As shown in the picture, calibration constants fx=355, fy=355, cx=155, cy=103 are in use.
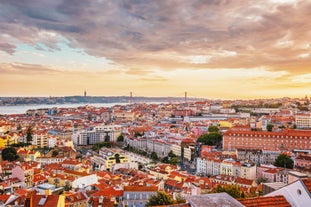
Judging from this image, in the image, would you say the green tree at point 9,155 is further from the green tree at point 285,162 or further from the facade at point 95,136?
the green tree at point 285,162

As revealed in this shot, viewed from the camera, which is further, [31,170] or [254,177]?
[254,177]

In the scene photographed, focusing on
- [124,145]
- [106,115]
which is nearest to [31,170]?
[124,145]

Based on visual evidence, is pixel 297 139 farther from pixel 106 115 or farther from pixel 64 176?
pixel 106 115

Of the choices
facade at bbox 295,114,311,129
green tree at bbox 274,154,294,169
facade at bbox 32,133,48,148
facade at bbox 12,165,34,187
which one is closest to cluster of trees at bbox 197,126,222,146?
green tree at bbox 274,154,294,169

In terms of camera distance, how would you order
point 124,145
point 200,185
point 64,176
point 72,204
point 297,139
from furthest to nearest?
point 124,145
point 297,139
point 64,176
point 200,185
point 72,204

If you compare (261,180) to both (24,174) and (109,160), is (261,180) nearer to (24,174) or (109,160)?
(109,160)

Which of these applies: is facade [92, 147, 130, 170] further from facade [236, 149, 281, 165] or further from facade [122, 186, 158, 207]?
facade [122, 186, 158, 207]
